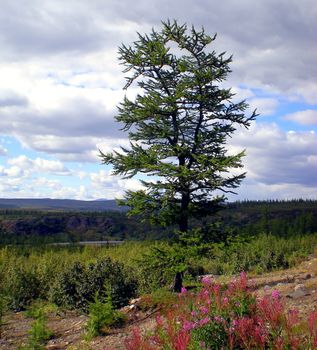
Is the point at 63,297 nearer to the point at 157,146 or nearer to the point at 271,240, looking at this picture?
the point at 157,146

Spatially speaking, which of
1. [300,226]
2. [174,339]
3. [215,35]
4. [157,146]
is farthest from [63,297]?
[300,226]

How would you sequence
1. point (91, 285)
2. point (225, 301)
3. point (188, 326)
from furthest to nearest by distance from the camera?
point (91, 285) < point (225, 301) < point (188, 326)

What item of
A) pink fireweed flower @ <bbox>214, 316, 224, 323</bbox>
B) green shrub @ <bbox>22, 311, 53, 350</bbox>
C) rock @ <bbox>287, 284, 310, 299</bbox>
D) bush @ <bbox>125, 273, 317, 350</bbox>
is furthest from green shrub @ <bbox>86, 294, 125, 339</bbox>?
pink fireweed flower @ <bbox>214, 316, 224, 323</bbox>

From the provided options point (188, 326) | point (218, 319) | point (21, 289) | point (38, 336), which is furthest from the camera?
point (21, 289)

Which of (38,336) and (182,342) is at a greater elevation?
(182,342)

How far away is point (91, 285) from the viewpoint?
1435 cm

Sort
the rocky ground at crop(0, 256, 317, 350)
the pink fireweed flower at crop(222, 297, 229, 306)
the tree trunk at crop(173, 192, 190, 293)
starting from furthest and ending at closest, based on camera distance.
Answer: the tree trunk at crop(173, 192, 190, 293)
the rocky ground at crop(0, 256, 317, 350)
the pink fireweed flower at crop(222, 297, 229, 306)

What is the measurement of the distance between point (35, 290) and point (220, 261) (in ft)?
60.9

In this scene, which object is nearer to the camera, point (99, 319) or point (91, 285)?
point (99, 319)

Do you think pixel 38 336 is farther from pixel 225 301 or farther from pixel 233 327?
pixel 233 327

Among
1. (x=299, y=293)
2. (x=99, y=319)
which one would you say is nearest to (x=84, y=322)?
(x=99, y=319)

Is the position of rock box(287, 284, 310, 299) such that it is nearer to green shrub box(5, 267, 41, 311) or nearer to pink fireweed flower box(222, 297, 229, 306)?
pink fireweed flower box(222, 297, 229, 306)

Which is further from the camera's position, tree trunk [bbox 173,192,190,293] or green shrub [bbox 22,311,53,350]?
tree trunk [bbox 173,192,190,293]

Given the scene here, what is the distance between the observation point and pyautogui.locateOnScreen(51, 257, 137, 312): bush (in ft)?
46.0
